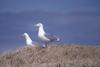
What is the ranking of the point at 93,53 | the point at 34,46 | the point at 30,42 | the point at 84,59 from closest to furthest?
the point at 84,59 < the point at 93,53 < the point at 34,46 < the point at 30,42

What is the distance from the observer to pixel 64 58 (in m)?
14.2

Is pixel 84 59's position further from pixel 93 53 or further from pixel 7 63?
pixel 7 63

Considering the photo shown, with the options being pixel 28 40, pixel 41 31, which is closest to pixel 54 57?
pixel 41 31

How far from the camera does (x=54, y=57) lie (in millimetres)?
14477

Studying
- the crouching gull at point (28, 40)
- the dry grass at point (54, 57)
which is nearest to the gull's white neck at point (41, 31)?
the crouching gull at point (28, 40)

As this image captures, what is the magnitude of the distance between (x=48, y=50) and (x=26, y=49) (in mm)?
1007

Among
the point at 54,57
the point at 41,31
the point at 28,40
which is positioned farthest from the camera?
the point at 28,40

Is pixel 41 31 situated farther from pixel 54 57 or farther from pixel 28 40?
pixel 54 57

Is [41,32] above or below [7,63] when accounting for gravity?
above

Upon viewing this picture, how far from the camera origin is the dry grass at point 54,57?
42.7ft

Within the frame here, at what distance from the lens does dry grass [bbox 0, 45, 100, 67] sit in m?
13.0

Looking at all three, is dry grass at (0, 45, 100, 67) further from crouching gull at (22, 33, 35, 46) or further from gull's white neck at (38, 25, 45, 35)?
crouching gull at (22, 33, 35, 46)

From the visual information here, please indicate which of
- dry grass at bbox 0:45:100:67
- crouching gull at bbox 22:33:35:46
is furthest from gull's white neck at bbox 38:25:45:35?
dry grass at bbox 0:45:100:67

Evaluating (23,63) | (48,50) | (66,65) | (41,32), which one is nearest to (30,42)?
(41,32)
